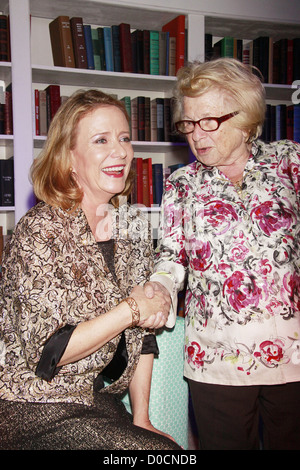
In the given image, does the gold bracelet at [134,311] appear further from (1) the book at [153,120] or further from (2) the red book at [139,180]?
(1) the book at [153,120]

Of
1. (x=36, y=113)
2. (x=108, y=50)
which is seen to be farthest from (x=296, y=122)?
(x=36, y=113)

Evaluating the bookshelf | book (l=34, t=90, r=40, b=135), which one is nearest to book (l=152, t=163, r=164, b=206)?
the bookshelf

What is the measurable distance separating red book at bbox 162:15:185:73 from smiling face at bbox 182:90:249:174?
6.70 feet

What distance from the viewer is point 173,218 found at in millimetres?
1599

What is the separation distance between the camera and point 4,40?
3029 mm

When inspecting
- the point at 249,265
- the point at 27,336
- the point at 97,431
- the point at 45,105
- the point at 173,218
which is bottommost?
the point at 97,431

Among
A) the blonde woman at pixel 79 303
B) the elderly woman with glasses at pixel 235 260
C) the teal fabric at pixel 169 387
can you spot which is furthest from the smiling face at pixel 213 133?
the teal fabric at pixel 169 387

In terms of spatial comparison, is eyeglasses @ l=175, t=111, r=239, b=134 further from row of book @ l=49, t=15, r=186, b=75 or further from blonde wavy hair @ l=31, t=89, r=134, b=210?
row of book @ l=49, t=15, r=186, b=75

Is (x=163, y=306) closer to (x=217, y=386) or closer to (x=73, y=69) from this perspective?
(x=217, y=386)

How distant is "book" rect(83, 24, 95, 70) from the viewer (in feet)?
10.6

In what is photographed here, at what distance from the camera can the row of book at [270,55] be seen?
3.68 metres

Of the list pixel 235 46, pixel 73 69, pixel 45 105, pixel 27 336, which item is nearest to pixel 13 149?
pixel 45 105

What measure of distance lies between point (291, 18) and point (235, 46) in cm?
45

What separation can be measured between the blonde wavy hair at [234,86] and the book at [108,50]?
1.89m
